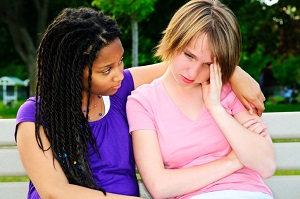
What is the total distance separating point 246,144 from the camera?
7.98ft

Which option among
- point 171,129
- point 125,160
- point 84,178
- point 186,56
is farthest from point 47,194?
point 186,56

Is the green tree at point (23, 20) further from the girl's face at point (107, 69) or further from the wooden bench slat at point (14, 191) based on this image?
the girl's face at point (107, 69)

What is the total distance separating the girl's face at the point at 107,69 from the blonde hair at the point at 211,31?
0.25 m

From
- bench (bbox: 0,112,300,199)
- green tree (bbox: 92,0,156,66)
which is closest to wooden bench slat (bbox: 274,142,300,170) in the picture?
bench (bbox: 0,112,300,199)

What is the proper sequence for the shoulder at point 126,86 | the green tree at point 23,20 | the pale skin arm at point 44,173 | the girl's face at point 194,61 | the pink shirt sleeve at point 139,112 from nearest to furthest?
the pale skin arm at point 44,173 → the girl's face at point 194,61 → the pink shirt sleeve at point 139,112 → the shoulder at point 126,86 → the green tree at point 23,20

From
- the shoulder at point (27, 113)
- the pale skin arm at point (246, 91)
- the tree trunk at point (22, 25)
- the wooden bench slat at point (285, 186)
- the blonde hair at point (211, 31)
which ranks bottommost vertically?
the tree trunk at point (22, 25)

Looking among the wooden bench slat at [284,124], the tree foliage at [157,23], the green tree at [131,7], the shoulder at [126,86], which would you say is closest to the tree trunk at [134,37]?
the green tree at [131,7]

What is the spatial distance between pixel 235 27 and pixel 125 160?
72cm

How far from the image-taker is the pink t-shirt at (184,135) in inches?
98.9

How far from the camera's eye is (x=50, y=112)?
7.79ft

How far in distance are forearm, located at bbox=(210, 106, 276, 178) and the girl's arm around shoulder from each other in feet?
1.57

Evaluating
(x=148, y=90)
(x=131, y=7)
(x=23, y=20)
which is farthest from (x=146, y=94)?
(x=23, y=20)

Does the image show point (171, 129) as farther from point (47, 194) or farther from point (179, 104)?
point (47, 194)

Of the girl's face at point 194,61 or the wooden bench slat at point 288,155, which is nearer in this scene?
the girl's face at point 194,61
